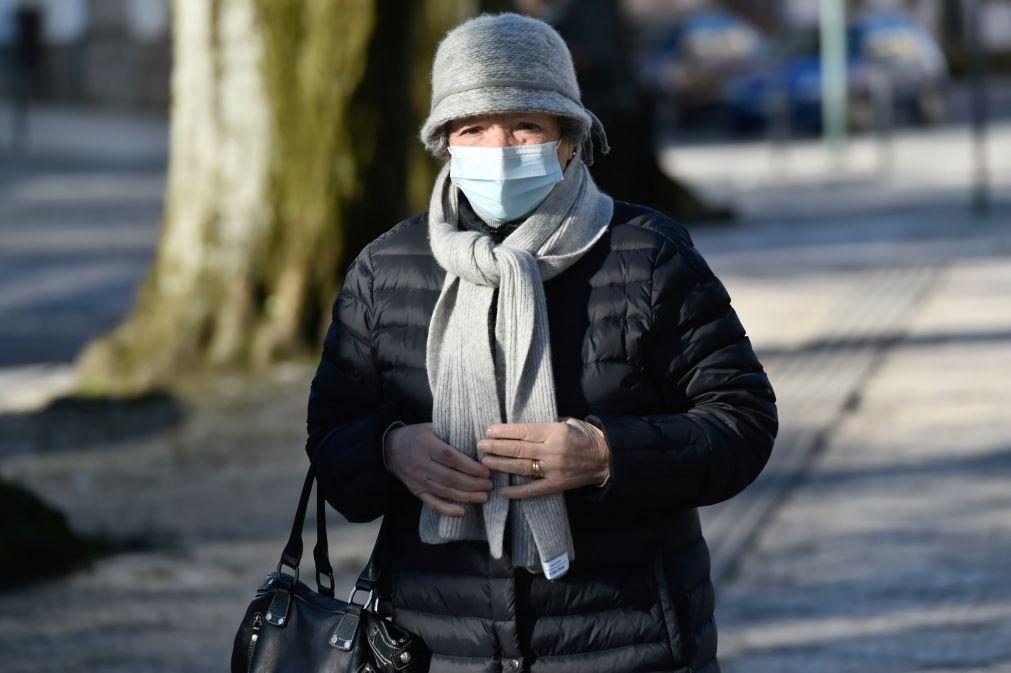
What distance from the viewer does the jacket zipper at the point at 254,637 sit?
10.9ft

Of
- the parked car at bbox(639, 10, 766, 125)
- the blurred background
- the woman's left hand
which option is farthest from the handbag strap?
the parked car at bbox(639, 10, 766, 125)

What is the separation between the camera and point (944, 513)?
7.20 meters

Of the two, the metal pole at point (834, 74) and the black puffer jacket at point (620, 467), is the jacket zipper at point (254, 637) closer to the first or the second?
the black puffer jacket at point (620, 467)

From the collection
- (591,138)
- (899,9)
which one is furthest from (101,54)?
Result: (591,138)

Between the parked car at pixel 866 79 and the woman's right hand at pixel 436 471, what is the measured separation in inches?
1114

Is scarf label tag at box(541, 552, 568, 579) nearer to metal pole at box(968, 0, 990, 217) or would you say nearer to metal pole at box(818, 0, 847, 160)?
metal pole at box(968, 0, 990, 217)

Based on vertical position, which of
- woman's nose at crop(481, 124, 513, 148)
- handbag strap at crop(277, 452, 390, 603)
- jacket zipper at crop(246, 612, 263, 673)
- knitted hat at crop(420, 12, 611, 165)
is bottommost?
jacket zipper at crop(246, 612, 263, 673)

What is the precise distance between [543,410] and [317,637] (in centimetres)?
53

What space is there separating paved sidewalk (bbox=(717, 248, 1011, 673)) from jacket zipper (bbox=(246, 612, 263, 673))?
246 cm

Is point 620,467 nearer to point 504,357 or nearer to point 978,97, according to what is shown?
point 504,357

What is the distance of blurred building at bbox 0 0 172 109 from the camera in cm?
3862

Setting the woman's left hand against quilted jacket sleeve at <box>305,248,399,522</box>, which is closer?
the woman's left hand

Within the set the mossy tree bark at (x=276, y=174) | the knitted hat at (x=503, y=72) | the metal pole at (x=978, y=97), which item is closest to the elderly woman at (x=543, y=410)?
the knitted hat at (x=503, y=72)

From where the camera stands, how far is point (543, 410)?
3229mm
